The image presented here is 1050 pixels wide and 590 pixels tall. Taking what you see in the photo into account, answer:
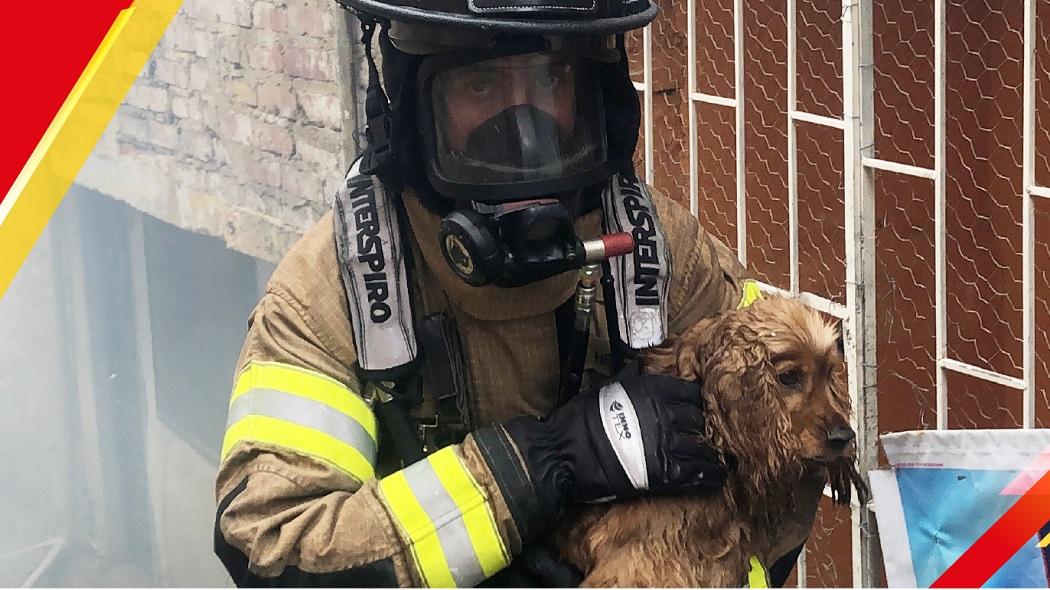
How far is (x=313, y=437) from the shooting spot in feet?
5.05

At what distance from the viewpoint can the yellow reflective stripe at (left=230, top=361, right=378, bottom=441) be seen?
1.57 m

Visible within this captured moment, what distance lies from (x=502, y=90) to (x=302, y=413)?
48 centimetres

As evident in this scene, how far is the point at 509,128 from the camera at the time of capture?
160cm

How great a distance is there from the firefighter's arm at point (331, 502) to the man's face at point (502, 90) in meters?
0.35

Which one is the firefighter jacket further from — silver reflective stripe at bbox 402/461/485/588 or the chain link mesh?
the chain link mesh

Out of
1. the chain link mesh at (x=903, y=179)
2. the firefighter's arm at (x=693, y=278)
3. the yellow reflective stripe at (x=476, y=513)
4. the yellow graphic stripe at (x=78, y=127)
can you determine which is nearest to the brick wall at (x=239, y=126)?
the yellow graphic stripe at (x=78, y=127)

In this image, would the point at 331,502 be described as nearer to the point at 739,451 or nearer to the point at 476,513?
the point at 476,513

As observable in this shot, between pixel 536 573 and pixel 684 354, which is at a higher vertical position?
pixel 684 354

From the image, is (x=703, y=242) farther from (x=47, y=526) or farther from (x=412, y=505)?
(x=47, y=526)

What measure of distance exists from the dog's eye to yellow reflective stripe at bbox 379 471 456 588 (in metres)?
0.47

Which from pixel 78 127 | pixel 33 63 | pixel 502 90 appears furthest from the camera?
pixel 78 127

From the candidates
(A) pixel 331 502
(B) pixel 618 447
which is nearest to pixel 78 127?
(A) pixel 331 502

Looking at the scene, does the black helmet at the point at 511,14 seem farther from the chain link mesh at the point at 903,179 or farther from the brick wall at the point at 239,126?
the brick wall at the point at 239,126

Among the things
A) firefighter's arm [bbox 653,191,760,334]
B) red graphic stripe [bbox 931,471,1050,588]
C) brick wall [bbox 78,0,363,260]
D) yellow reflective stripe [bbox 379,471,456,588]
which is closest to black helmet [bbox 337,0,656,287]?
firefighter's arm [bbox 653,191,760,334]
